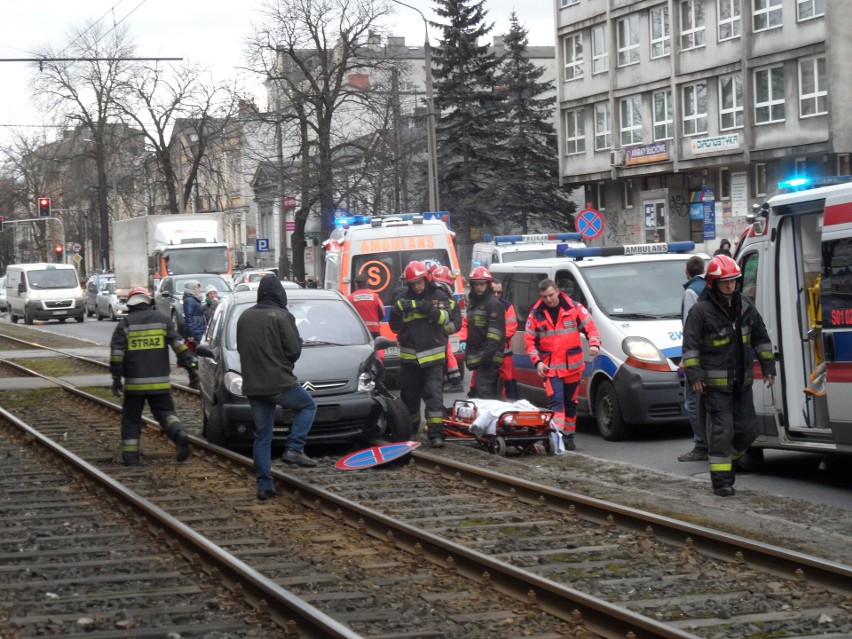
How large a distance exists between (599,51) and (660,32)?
4.62 meters

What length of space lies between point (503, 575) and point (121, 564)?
2.38 m

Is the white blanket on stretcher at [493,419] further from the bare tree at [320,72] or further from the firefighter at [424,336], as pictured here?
the bare tree at [320,72]

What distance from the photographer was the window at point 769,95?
43.6m

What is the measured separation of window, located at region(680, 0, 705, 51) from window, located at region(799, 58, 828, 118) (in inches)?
221

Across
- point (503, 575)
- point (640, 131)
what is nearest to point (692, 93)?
point (640, 131)

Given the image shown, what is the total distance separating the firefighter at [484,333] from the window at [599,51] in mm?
40039

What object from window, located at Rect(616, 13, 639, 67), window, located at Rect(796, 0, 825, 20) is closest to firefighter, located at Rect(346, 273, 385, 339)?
window, located at Rect(796, 0, 825, 20)

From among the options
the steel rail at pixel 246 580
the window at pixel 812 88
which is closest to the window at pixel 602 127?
the window at pixel 812 88

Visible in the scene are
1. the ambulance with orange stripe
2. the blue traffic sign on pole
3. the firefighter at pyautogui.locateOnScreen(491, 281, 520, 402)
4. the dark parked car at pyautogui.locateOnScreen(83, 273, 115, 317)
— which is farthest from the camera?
the dark parked car at pyautogui.locateOnScreen(83, 273, 115, 317)

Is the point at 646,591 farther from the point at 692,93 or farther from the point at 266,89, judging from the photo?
the point at 266,89

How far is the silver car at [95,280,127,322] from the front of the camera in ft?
165

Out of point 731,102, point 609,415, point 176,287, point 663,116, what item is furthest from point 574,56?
point 609,415

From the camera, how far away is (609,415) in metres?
14.4

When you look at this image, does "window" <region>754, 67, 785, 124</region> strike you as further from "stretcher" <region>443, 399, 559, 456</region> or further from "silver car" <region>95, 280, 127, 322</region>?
"stretcher" <region>443, 399, 559, 456</region>
